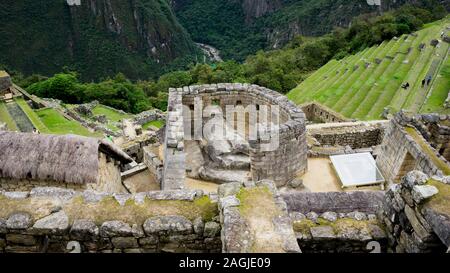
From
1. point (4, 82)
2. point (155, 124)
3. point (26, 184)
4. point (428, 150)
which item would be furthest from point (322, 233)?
point (4, 82)

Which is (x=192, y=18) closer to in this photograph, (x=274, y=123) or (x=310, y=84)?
(x=310, y=84)

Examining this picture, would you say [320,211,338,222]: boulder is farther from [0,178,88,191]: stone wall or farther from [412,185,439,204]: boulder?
[0,178,88,191]: stone wall

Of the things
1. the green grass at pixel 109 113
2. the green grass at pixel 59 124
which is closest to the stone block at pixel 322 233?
the green grass at pixel 59 124

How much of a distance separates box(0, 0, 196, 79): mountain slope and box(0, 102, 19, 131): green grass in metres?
80.9

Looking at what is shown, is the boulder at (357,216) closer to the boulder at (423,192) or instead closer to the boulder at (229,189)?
the boulder at (423,192)

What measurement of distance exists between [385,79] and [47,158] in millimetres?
38945

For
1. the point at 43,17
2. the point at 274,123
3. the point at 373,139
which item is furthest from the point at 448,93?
the point at 43,17

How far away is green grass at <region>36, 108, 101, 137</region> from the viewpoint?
27.8 metres

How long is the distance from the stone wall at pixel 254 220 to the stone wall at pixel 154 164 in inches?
288

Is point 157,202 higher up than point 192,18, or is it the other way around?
point 157,202

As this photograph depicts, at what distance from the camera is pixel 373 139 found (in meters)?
16.5

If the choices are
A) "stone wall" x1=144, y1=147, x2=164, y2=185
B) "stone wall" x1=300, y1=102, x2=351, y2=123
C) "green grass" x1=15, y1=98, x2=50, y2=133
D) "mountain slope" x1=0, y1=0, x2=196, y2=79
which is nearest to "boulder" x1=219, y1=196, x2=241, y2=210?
"stone wall" x1=144, y1=147, x2=164, y2=185

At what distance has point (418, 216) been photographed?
4859 millimetres
